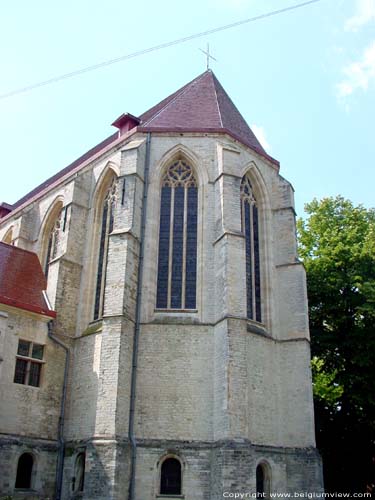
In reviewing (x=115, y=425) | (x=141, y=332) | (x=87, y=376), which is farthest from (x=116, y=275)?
(x=115, y=425)

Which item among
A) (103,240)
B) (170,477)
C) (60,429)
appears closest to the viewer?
(170,477)

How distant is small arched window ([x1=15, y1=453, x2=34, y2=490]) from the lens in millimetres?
13703

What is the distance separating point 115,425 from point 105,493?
59.4 inches

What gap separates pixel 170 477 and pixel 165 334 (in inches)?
142

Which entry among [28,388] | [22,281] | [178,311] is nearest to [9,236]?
[22,281]

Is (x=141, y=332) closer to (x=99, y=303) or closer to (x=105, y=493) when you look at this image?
(x=99, y=303)

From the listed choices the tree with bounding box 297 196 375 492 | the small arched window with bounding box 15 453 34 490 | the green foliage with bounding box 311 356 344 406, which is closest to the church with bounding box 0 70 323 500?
the small arched window with bounding box 15 453 34 490

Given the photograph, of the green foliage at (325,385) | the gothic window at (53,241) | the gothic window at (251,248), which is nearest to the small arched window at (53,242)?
the gothic window at (53,241)

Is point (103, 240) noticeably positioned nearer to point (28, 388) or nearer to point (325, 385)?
point (28, 388)

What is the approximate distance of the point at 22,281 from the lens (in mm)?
16734

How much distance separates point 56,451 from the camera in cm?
1448

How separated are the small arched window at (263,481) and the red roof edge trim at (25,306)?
7.21 meters

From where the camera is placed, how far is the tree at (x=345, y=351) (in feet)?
57.8

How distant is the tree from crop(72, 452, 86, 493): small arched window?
887cm
